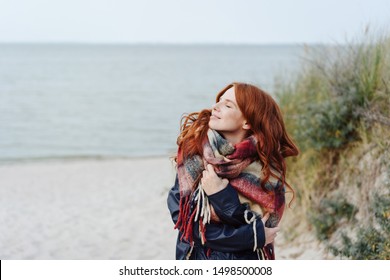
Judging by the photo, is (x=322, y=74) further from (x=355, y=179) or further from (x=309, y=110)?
(x=355, y=179)

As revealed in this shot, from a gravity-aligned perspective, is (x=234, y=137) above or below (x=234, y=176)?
above

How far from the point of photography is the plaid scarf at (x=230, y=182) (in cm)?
215

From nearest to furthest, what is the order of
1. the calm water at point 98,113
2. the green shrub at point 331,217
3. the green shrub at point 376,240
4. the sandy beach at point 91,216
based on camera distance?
1. the green shrub at point 376,240
2. the green shrub at point 331,217
3. the sandy beach at point 91,216
4. the calm water at point 98,113

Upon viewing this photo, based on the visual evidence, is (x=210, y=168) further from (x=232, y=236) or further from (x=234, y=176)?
(x=232, y=236)

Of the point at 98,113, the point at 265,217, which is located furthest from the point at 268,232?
the point at 98,113

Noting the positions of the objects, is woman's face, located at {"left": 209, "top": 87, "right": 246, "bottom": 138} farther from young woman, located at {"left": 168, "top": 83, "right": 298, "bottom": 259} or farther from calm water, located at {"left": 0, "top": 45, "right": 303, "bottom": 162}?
calm water, located at {"left": 0, "top": 45, "right": 303, "bottom": 162}

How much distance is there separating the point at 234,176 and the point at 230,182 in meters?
0.03

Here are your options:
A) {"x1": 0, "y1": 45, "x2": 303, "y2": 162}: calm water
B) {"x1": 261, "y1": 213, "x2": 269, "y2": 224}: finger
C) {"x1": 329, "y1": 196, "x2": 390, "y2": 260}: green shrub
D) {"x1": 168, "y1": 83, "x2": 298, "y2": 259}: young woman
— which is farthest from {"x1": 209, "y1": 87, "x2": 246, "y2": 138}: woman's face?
{"x1": 0, "y1": 45, "x2": 303, "y2": 162}: calm water

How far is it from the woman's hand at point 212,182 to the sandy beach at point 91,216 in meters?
3.21

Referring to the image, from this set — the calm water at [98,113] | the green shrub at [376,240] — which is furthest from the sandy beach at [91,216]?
the calm water at [98,113]

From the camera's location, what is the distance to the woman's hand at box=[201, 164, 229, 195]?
2111 mm

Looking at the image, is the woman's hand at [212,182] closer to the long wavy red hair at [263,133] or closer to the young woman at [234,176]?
the young woman at [234,176]

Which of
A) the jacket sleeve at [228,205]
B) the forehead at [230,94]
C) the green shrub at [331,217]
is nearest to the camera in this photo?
the jacket sleeve at [228,205]

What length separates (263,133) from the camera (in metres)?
2.17
